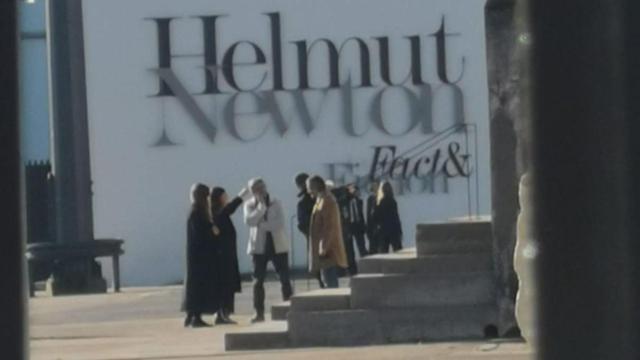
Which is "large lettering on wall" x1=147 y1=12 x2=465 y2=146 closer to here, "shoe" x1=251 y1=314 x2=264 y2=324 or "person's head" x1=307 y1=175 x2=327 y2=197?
"person's head" x1=307 y1=175 x2=327 y2=197

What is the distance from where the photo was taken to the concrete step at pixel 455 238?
14.1 m

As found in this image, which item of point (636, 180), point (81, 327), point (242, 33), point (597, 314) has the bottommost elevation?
point (81, 327)

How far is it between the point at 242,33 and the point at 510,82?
28.9 m

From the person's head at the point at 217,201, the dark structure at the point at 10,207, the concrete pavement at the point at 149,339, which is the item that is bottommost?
the concrete pavement at the point at 149,339

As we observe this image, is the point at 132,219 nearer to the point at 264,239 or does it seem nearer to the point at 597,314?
the point at 264,239

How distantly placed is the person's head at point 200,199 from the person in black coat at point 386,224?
11.3m

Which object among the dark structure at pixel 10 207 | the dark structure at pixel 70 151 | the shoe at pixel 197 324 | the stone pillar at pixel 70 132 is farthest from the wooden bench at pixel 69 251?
the dark structure at pixel 10 207

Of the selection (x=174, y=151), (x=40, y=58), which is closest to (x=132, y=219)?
(x=174, y=151)

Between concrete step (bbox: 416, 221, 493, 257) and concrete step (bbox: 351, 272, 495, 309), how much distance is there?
37cm

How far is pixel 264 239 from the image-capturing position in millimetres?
18094

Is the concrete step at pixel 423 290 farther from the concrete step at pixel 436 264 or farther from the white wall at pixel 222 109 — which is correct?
the white wall at pixel 222 109

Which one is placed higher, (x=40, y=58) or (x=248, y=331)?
(x=40, y=58)

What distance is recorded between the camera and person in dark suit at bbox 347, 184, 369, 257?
27938 millimetres

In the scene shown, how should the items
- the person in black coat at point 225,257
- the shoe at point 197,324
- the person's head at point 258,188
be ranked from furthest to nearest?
the person's head at point 258,188 < the shoe at point 197,324 < the person in black coat at point 225,257
